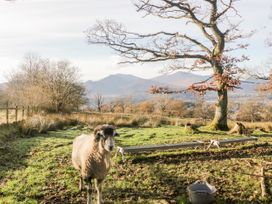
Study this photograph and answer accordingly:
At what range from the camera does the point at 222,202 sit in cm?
969

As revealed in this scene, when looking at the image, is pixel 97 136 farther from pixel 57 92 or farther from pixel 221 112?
pixel 57 92

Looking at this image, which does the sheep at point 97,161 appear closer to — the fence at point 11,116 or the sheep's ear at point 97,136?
the sheep's ear at point 97,136

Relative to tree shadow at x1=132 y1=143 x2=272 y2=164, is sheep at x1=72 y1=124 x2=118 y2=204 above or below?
above

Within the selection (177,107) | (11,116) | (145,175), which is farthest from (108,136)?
(177,107)

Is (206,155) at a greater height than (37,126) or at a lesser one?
lesser

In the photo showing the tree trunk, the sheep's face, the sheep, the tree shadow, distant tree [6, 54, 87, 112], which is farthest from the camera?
distant tree [6, 54, 87, 112]

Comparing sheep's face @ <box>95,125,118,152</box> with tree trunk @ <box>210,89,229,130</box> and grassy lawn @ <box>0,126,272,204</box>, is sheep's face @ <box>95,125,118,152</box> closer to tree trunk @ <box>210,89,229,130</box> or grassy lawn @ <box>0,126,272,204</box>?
grassy lawn @ <box>0,126,272,204</box>

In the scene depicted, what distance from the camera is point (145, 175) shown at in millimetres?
11648

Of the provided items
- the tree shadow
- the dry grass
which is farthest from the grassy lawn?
the dry grass

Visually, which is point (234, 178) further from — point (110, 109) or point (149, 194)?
point (110, 109)

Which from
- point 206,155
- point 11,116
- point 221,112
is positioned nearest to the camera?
point 206,155

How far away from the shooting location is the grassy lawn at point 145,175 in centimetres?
1002

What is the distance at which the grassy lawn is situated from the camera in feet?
32.9

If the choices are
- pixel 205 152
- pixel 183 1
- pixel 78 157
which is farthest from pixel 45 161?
pixel 183 1
